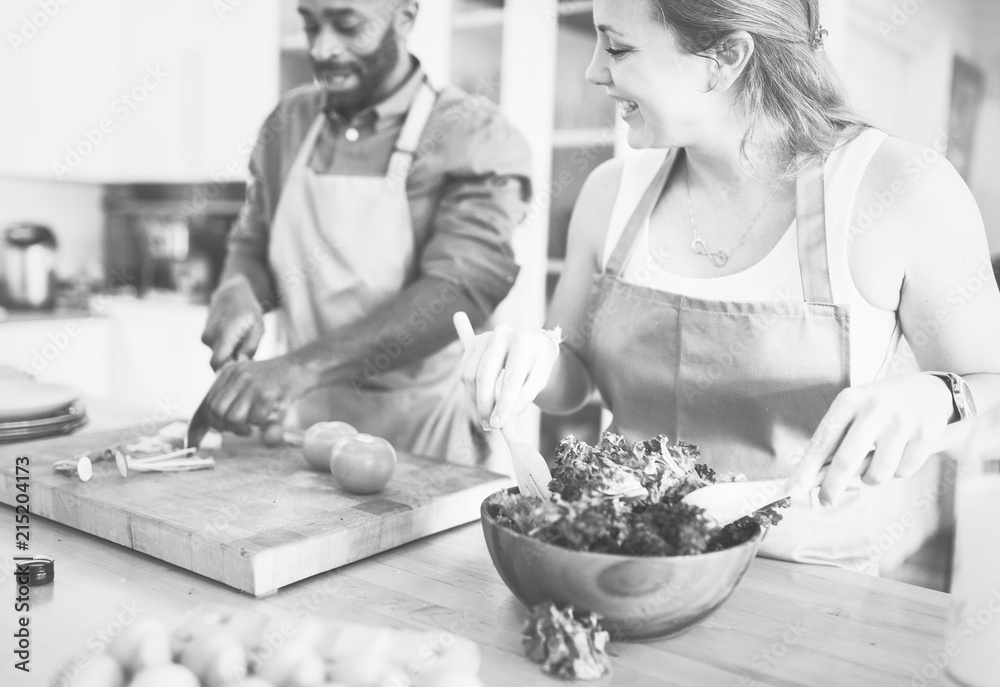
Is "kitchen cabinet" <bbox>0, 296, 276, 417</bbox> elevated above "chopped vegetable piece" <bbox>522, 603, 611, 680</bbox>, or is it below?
below

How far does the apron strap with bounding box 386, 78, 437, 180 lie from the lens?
188 cm

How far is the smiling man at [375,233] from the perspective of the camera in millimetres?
1733

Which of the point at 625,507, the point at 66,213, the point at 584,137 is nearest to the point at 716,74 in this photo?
the point at 625,507

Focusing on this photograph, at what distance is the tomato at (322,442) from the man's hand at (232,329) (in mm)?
411

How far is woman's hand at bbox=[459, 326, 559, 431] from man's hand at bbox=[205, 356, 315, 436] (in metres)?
0.52

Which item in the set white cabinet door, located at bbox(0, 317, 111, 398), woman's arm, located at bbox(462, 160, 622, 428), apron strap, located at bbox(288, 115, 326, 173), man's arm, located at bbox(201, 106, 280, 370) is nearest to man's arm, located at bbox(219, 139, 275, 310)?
man's arm, located at bbox(201, 106, 280, 370)

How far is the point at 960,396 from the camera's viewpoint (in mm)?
923

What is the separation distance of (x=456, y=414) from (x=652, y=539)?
4.23ft

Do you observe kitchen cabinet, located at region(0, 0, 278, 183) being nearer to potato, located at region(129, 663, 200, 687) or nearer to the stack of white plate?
the stack of white plate

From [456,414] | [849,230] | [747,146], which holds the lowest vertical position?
[456,414]

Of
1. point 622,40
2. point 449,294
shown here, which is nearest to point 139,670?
point 622,40

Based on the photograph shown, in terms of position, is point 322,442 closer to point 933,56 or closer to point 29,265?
point 933,56

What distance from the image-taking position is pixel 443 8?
9.55ft

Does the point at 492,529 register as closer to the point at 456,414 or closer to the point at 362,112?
the point at 456,414
